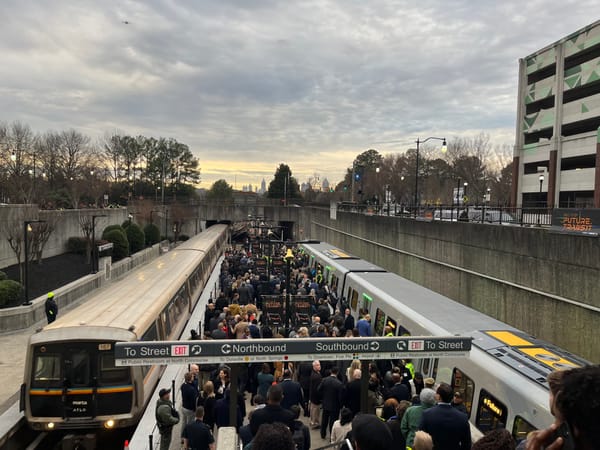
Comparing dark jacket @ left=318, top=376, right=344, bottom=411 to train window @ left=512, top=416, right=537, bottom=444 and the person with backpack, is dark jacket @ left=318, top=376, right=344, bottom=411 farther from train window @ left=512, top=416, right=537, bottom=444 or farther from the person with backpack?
train window @ left=512, top=416, right=537, bottom=444

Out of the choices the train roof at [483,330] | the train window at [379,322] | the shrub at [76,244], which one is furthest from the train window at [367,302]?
the shrub at [76,244]

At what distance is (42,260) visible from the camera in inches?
1198

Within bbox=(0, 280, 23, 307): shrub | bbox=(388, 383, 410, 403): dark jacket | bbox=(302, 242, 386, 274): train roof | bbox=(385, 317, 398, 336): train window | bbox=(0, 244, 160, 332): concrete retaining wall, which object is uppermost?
bbox=(302, 242, 386, 274): train roof

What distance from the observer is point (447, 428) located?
17.4 ft

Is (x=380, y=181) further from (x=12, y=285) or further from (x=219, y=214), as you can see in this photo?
(x=12, y=285)

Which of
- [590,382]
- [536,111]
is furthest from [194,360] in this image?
[536,111]

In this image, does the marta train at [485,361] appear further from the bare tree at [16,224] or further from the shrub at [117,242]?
the shrub at [117,242]

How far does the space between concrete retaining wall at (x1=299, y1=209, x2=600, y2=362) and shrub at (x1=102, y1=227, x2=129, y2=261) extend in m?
21.1

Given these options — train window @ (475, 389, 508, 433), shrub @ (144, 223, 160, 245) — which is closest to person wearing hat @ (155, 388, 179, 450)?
train window @ (475, 389, 508, 433)

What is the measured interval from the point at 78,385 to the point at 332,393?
4.66 m

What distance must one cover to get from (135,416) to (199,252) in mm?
17223

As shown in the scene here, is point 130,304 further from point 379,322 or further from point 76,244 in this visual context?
point 76,244

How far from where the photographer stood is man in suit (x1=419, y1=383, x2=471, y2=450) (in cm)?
527

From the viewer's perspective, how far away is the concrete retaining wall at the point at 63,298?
1720cm
